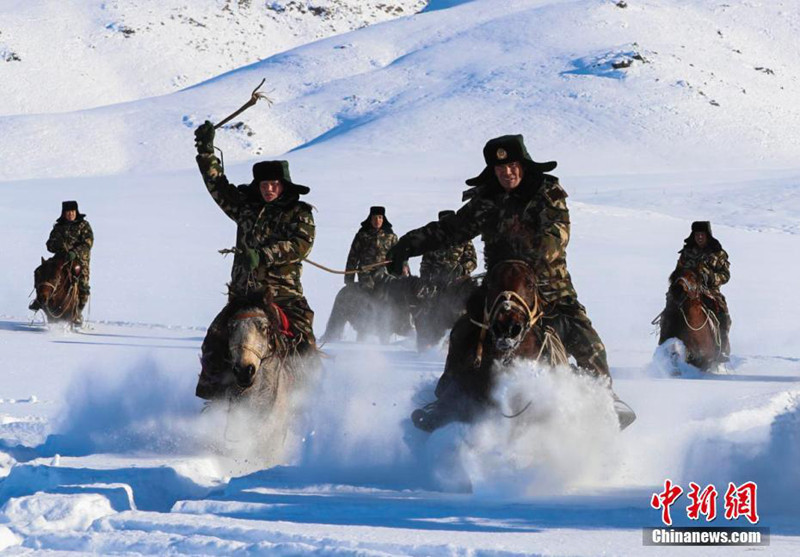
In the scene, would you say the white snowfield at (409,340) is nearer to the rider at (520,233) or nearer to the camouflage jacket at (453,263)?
the rider at (520,233)

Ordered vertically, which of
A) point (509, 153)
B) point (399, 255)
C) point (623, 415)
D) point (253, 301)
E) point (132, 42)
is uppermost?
point (132, 42)

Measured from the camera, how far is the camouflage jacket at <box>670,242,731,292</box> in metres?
15.0

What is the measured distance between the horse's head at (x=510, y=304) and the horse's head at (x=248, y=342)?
1514mm

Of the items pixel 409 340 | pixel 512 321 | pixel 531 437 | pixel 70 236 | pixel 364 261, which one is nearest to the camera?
pixel 512 321

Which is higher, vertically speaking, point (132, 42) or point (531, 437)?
point (132, 42)

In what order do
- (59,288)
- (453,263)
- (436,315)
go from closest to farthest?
1. (436,315)
2. (453,263)
3. (59,288)

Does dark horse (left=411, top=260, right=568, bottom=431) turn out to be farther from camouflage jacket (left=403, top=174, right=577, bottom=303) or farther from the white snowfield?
camouflage jacket (left=403, top=174, right=577, bottom=303)

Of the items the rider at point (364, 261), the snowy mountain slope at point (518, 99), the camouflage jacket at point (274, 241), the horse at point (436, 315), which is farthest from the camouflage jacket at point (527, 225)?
the snowy mountain slope at point (518, 99)

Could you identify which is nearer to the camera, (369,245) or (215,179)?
(215,179)

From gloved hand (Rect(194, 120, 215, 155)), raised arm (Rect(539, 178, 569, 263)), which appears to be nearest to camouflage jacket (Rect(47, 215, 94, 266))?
gloved hand (Rect(194, 120, 215, 155))

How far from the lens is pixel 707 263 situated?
15.1 m

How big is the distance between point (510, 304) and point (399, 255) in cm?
131

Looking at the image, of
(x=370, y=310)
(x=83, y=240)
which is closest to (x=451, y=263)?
(x=370, y=310)

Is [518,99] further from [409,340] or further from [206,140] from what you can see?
[206,140]
